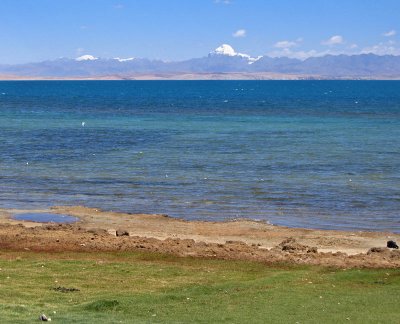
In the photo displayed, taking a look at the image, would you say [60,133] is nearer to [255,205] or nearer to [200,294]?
[255,205]

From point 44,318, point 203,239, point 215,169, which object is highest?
point 44,318

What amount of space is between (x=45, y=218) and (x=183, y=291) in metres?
15.5

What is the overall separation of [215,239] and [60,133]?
49.9 m

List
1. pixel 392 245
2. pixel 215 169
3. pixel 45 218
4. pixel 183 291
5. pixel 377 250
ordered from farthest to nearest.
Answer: pixel 215 169, pixel 45 218, pixel 392 245, pixel 377 250, pixel 183 291

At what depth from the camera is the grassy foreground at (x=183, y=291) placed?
16.8 meters

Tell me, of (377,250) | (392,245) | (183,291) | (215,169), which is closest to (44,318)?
(183,291)

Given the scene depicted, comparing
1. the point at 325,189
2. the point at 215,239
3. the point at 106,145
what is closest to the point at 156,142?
the point at 106,145

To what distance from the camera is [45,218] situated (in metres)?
33.8

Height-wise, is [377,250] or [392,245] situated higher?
[377,250]

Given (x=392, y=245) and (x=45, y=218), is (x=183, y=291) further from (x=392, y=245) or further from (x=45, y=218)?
(x=45, y=218)

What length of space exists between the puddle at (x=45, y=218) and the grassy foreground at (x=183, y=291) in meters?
8.02

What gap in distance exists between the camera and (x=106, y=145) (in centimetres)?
6512

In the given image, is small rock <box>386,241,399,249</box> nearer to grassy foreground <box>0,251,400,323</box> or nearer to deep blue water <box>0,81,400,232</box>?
deep blue water <box>0,81,400,232</box>

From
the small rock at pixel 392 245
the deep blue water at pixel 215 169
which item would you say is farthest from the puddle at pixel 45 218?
the small rock at pixel 392 245
